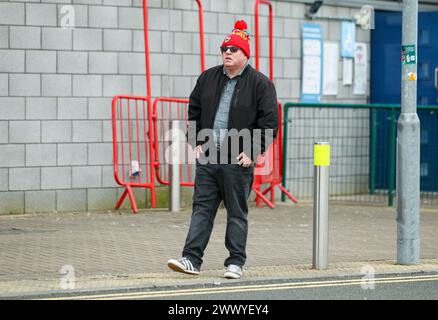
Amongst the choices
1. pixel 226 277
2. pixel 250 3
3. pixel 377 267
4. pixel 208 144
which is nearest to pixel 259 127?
pixel 208 144

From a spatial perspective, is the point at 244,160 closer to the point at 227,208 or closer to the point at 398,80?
the point at 227,208

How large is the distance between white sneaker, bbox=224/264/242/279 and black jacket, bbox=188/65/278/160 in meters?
0.89

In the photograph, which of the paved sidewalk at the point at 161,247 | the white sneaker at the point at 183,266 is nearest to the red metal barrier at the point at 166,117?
the paved sidewalk at the point at 161,247

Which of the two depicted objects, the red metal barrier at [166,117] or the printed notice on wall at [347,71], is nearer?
the red metal barrier at [166,117]

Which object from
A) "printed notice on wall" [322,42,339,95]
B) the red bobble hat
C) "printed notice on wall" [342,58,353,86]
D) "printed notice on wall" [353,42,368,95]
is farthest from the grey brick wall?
the red bobble hat

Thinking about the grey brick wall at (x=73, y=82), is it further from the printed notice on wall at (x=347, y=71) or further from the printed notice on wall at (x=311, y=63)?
the printed notice on wall at (x=347, y=71)

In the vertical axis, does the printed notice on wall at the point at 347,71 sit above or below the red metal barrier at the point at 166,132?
above

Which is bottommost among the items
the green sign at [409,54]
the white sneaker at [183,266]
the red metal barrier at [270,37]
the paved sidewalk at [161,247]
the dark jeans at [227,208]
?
the paved sidewalk at [161,247]

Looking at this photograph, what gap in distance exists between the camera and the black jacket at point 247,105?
8766mm

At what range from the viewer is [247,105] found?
345 inches

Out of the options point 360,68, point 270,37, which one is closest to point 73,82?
point 270,37

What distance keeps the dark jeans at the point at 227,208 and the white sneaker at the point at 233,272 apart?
0.14ft

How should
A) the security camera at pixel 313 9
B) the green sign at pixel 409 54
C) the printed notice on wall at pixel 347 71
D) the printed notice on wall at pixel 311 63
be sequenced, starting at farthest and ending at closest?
the printed notice on wall at pixel 347 71 < the printed notice on wall at pixel 311 63 < the security camera at pixel 313 9 < the green sign at pixel 409 54

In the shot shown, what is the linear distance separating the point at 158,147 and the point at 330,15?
12.4 ft
